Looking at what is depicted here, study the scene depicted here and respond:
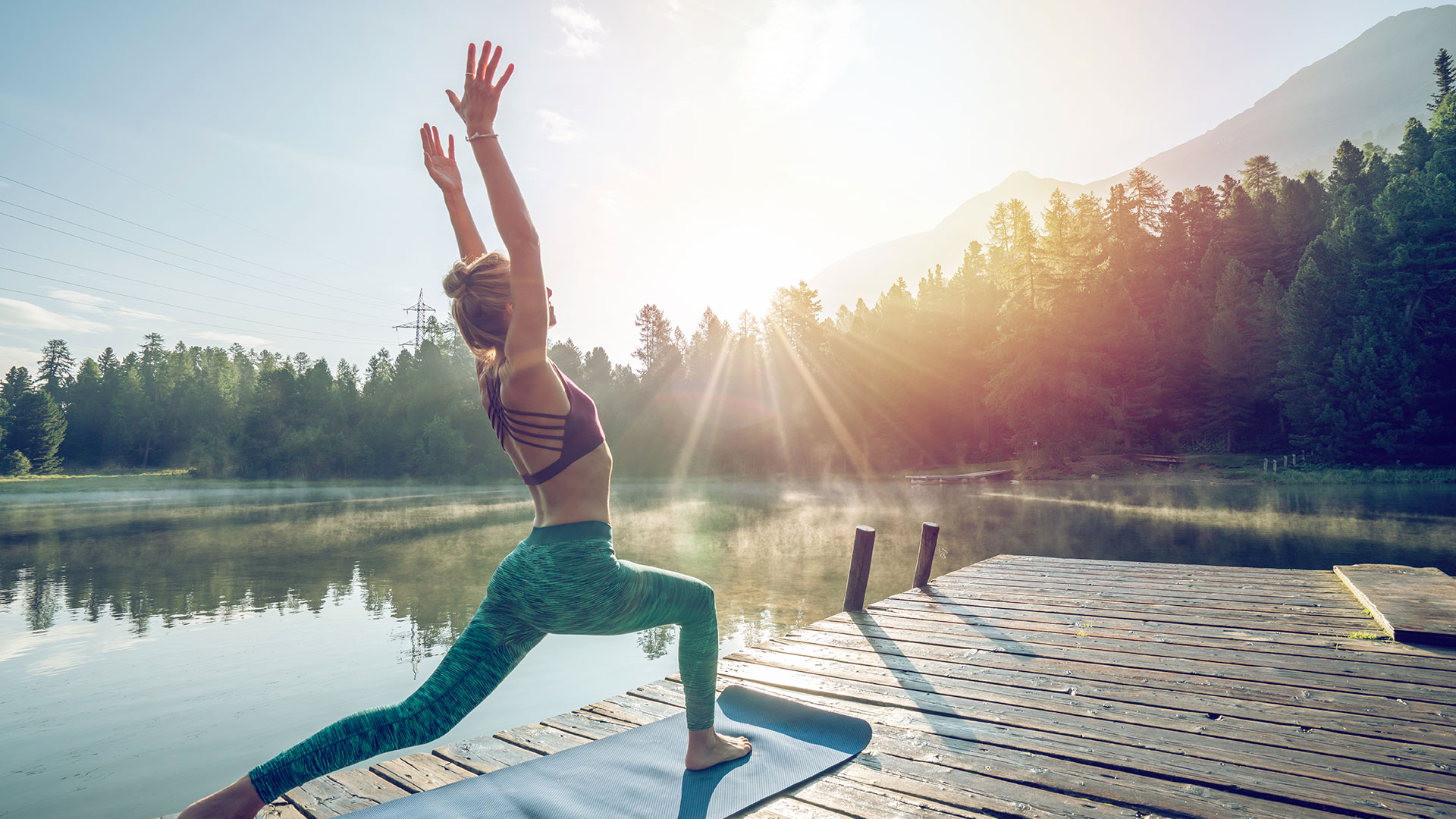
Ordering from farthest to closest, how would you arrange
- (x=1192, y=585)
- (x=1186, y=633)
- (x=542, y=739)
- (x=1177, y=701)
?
1. (x=1192, y=585)
2. (x=1186, y=633)
3. (x=1177, y=701)
4. (x=542, y=739)

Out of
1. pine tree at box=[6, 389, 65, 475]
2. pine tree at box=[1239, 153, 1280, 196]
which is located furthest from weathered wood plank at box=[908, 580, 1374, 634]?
pine tree at box=[6, 389, 65, 475]

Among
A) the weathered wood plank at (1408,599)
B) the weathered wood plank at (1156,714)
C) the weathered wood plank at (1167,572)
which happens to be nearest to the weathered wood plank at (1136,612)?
the weathered wood plank at (1408,599)

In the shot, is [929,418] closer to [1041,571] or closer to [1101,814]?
[1041,571]

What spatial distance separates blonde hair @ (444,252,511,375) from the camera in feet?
6.09

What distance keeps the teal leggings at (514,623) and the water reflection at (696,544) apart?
594 cm

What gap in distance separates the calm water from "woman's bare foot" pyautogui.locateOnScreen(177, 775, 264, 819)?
3726 millimetres

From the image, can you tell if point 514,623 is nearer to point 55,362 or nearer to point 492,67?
point 492,67

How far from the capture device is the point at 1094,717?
297 cm

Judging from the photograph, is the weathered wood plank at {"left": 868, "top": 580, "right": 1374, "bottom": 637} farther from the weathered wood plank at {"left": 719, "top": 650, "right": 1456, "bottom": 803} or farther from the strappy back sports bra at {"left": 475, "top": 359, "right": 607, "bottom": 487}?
the strappy back sports bra at {"left": 475, "top": 359, "right": 607, "bottom": 487}

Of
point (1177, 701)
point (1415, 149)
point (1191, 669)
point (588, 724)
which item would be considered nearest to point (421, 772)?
point (588, 724)

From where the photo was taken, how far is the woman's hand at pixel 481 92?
1902 millimetres

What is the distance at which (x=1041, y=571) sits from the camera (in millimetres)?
6805

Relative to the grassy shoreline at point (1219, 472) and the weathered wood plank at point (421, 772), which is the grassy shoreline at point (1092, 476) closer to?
the grassy shoreline at point (1219, 472)

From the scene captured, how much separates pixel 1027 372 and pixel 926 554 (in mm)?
29218
